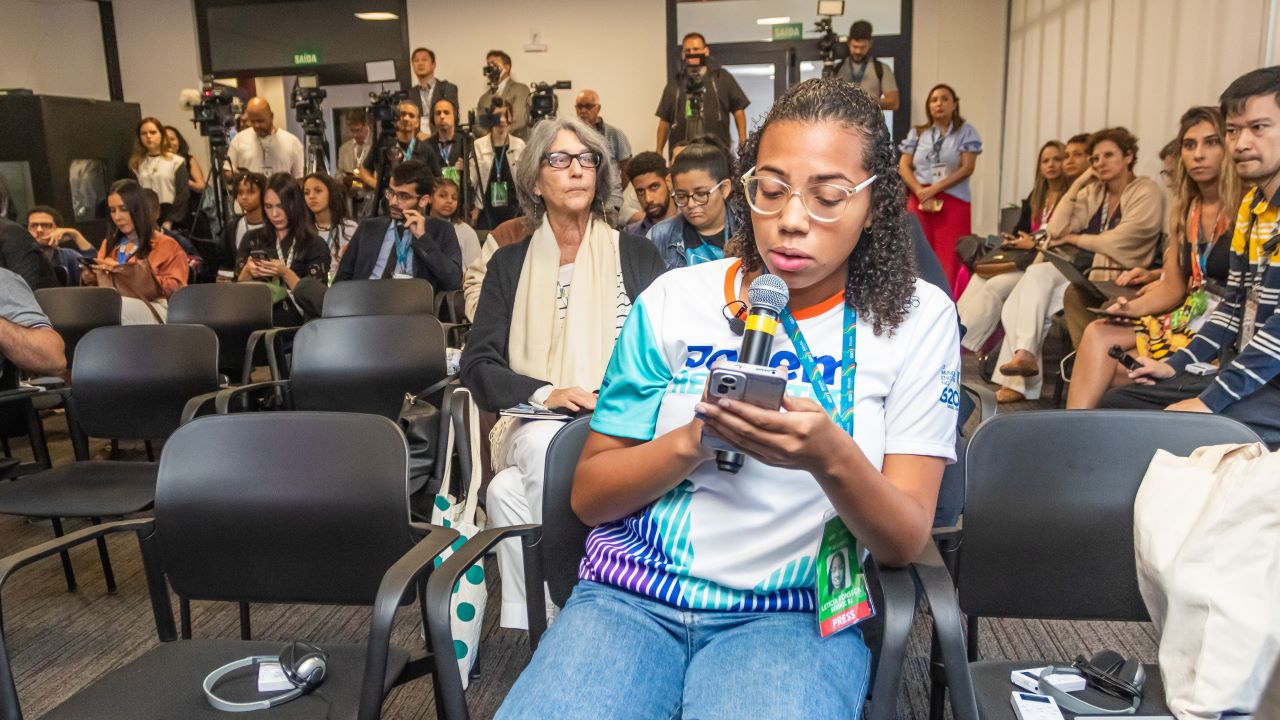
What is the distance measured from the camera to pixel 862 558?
1223 millimetres

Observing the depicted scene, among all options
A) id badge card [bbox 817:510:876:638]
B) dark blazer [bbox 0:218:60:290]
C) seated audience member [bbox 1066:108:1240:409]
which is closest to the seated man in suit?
dark blazer [bbox 0:218:60:290]

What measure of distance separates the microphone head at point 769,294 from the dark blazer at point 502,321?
127cm

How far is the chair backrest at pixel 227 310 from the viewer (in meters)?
3.63

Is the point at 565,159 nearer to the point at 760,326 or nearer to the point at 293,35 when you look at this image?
the point at 760,326

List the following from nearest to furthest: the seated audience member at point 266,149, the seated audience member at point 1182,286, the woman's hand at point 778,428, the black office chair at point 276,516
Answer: the woman's hand at point 778,428 → the black office chair at point 276,516 → the seated audience member at point 1182,286 → the seated audience member at point 266,149

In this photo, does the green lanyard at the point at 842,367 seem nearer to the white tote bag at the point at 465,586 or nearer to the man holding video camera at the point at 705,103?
the white tote bag at the point at 465,586

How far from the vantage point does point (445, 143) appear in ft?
21.2

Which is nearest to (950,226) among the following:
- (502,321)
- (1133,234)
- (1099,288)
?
(1133,234)

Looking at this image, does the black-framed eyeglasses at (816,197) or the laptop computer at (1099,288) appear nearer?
the black-framed eyeglasses at (816,197)

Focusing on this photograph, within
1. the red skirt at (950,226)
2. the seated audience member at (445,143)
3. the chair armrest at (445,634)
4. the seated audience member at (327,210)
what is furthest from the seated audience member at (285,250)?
the red skirt at (950,226)

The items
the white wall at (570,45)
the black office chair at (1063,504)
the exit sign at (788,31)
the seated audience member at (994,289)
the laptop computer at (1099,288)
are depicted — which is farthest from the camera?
the white wall at (570,45)

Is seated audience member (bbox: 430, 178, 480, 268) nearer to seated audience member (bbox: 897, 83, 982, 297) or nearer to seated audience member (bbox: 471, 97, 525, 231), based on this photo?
seated audience member (bbox: 471, 97, 525, 231)

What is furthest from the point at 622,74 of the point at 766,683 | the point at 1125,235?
the point at 766,683

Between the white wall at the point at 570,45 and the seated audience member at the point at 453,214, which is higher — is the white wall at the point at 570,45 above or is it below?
above
